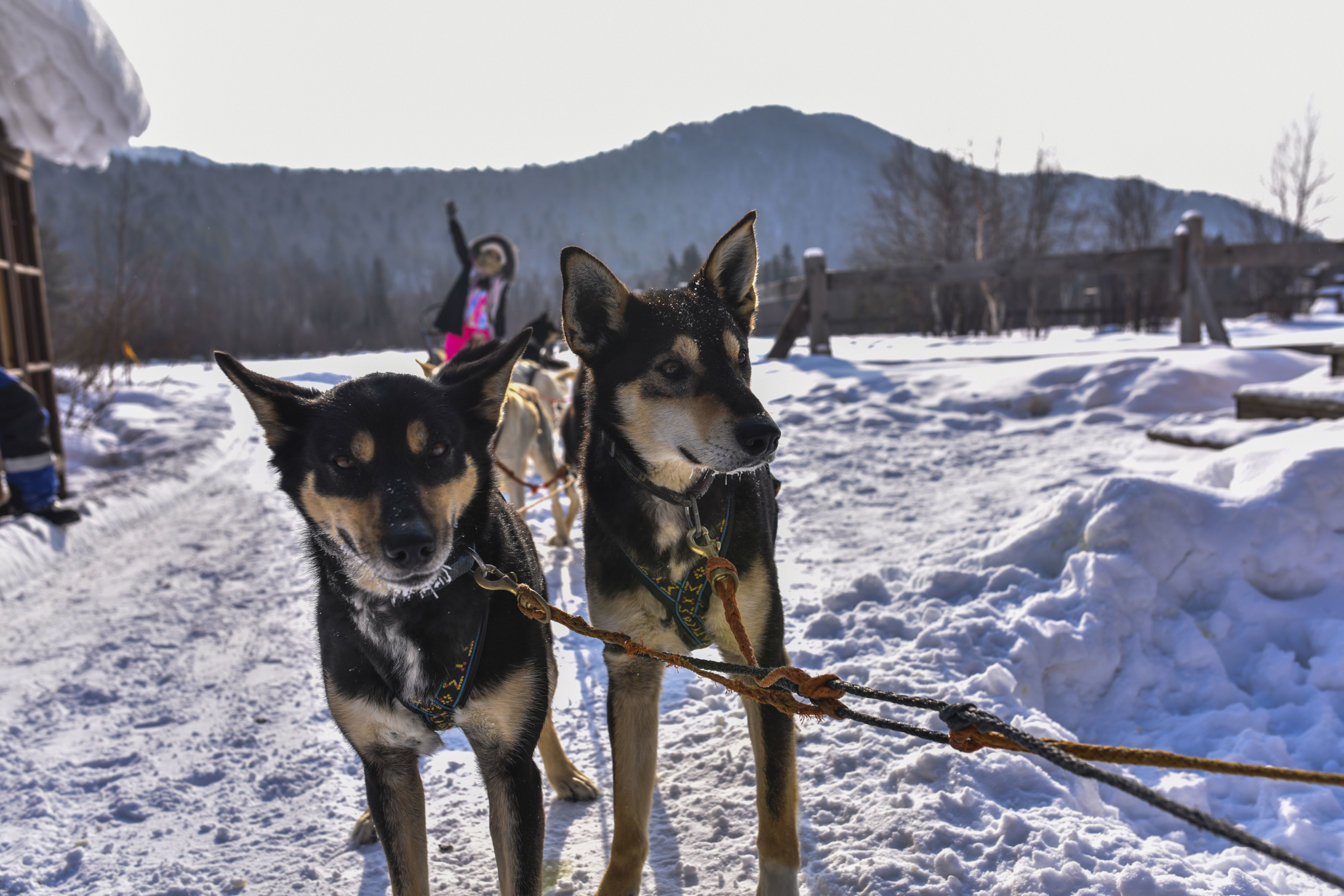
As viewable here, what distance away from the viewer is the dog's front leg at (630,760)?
7.47 ft

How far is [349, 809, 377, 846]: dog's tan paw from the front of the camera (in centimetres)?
260

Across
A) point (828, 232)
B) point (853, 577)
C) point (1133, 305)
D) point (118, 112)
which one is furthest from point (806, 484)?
point (828, 232)

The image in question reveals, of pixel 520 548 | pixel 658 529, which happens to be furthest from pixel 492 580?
pixel 658 529

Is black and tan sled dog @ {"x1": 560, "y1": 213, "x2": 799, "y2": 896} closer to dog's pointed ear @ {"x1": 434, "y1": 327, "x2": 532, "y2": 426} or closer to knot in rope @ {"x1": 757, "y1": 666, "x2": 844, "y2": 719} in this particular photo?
dog's pointed ear @ {"x1": 434, "y1": 327, "x2": 532, "y2": 426}

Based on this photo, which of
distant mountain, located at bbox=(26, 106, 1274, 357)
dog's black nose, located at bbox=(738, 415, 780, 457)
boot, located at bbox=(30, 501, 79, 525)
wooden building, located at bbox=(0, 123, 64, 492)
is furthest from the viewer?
distant mountain, located at bbox=(26, 106, 1274, 357)

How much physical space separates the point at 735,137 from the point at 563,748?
634ft

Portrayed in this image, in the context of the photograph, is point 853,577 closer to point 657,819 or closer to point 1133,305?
point 657,819

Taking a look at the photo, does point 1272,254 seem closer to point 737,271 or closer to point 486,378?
point 737,271

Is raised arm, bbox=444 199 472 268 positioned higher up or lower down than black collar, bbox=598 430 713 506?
higher up

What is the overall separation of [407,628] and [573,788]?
3.97 feet

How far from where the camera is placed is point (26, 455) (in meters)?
6.14

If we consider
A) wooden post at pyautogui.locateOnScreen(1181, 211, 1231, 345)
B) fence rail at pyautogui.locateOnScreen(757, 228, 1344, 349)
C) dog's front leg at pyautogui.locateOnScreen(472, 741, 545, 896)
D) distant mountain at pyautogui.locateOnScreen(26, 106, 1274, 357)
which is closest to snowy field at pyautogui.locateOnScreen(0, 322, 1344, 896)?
dog's front leg at pyautogui.locateOnScreen(472, 741, 545, 896)

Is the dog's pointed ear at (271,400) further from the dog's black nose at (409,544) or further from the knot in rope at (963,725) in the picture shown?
the knot in rope at (963,725)

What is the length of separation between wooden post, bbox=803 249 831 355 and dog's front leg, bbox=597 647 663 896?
35.1ft
